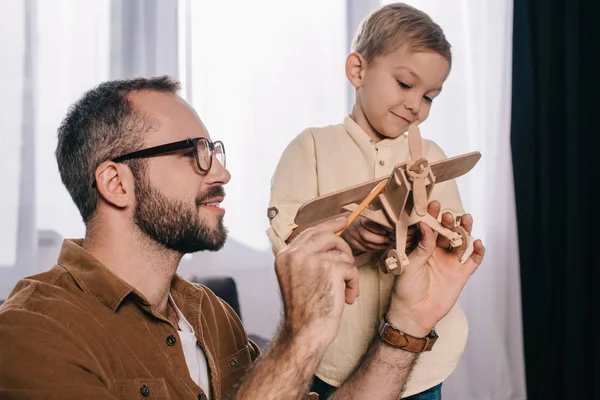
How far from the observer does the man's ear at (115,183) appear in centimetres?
118

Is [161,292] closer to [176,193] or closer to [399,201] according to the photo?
[176,193]

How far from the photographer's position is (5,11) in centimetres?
244

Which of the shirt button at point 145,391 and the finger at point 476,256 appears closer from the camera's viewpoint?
the shirt button at point 145,391

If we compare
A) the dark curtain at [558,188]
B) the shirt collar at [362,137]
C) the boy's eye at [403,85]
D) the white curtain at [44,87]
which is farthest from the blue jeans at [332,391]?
the dark curtain at [558,188]

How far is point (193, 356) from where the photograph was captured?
4.02 feet

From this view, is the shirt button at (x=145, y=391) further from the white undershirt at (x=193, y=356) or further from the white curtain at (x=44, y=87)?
the white curtain at (x=44, y=87)

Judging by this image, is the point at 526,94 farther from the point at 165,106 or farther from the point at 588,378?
the point at 165,106

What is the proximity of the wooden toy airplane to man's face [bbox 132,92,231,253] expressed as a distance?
21cm

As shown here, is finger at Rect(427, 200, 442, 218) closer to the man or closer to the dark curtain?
Answer: the man

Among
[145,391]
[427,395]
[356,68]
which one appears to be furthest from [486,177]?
[145,391]

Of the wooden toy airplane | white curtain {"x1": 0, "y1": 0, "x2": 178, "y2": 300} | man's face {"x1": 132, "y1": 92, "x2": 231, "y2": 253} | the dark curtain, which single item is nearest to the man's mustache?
man's face {"x1": 132, "y1": 92, "x2": 231, "y2": 253}

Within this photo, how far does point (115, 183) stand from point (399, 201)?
1.67ft

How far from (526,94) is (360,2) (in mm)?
898

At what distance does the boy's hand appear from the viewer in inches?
47.1
